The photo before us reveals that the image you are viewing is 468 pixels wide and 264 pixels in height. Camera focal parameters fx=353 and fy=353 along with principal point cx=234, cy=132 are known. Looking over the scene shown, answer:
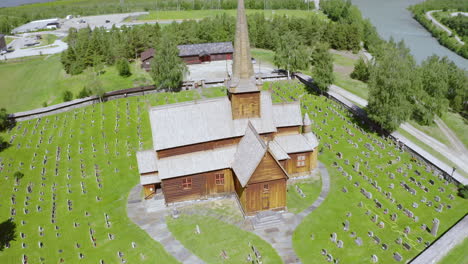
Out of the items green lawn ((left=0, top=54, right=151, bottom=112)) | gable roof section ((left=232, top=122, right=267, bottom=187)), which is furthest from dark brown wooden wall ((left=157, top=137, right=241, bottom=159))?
green lawn ((left=0, top=54, right=151, bottom=112))

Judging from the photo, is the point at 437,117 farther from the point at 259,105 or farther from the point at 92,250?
the point at 92,250

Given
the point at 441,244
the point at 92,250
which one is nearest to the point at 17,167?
the point at 92,250

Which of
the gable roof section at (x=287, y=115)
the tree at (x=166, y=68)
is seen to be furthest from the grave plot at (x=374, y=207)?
the tree at (x=166, y=68)

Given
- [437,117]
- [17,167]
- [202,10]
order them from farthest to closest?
[202,10] < [437,117] < [17,167]

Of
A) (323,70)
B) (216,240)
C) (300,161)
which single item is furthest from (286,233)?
(323,70)

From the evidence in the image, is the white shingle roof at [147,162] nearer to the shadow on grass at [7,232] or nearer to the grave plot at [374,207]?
the shadow on grass at [7,232]

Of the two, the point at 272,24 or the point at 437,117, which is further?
the point at 272,24

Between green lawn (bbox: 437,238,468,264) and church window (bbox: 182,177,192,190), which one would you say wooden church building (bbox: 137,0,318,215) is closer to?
church window (bbox: 182,177,192,190)

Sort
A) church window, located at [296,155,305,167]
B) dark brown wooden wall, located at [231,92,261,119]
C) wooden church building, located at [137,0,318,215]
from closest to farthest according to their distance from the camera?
wooden church building, located at [137,0,318,215] → dark brown wooden wall, located at [231,92,261,119] → church window, located at [296,155,305,167]
